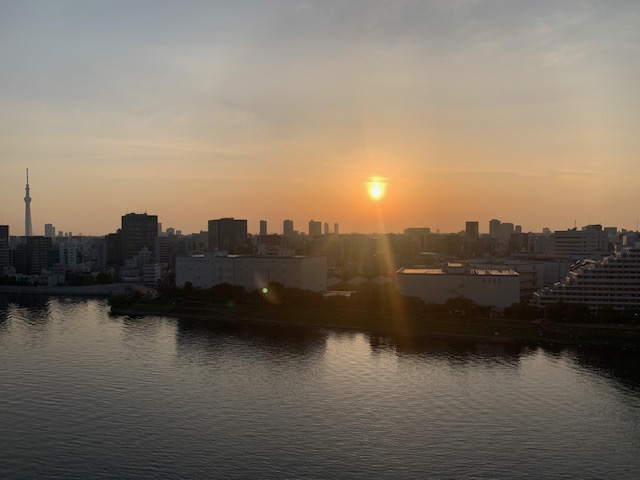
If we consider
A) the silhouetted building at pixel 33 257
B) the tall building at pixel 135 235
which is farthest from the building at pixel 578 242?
the silhouetted building at pixel 33 257

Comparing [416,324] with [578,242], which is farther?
[578,242]

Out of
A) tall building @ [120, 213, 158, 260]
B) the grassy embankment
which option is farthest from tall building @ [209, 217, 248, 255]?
the grassy embankment

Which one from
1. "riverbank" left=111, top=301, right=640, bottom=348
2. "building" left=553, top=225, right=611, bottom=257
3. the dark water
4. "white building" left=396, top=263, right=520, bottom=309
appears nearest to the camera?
the dark water

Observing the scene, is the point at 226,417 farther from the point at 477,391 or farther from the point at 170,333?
the point at 170,333

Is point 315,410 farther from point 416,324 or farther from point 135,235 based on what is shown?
point 135,235

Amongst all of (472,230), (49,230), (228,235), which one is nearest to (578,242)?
(472,230)

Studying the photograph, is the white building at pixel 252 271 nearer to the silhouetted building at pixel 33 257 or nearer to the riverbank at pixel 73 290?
the riverbank at pixel 73 290

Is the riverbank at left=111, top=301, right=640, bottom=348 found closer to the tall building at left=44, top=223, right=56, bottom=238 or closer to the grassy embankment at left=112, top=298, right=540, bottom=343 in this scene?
the grassy embankment at left=112, top=298, right=540, bottom=343
